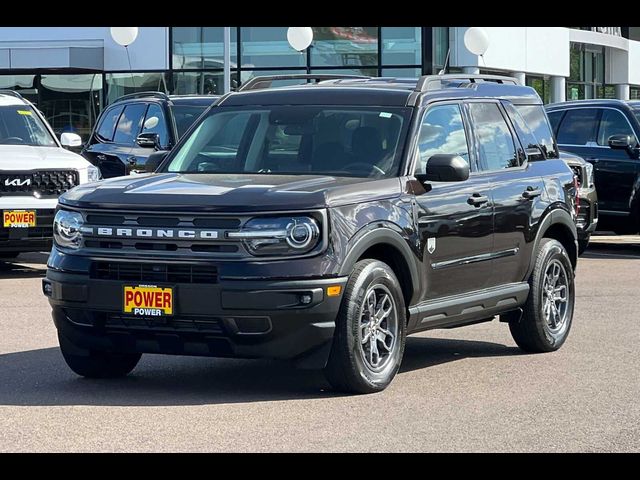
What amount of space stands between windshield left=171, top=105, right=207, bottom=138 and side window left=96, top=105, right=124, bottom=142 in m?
1.12

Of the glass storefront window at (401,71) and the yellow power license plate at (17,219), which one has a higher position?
the glass storefront window at (401,71)

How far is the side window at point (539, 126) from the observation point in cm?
1071

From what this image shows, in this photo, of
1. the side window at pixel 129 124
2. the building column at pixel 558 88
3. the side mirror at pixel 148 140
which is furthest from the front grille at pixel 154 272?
the building column at pixel 558 88

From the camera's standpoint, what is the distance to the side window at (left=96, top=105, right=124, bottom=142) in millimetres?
19391

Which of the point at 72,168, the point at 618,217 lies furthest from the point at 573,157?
the point at 72,168

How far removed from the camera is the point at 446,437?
7.11 m

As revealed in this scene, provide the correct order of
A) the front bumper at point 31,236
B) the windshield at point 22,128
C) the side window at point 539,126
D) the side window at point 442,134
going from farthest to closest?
the windshield at point 22,128
the front bumper at point 31,236
the side window at point 539,126
the side window at point 442,134

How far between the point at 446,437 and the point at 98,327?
2.30 m

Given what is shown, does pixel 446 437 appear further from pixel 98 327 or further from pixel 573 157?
pixel 573 157

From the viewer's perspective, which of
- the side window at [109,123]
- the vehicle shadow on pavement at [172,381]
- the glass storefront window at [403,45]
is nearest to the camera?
the vehicle shadow on pavement at [172,381]

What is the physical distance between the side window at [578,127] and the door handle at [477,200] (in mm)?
9681

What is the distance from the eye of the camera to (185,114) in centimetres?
1861

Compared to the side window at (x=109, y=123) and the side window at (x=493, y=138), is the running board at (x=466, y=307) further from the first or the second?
the side window at (x=109, y=123)

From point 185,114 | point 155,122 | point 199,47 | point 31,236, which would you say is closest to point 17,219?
point 31,236
